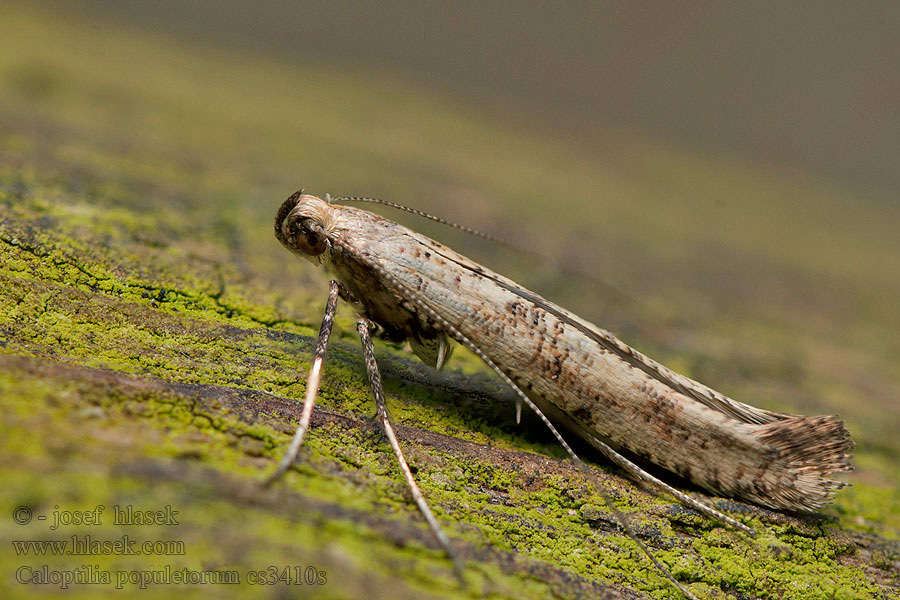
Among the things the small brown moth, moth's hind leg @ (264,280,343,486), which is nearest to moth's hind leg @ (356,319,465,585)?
the small brown moth

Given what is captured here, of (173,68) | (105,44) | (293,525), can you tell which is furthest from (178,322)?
(105,44)

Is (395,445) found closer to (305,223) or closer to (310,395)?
(310,395)

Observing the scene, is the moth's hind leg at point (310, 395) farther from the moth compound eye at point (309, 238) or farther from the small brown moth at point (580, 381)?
the moth compound eye at point (309, 238)

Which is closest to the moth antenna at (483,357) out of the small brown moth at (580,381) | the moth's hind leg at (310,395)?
the small brown moth at (580,381)

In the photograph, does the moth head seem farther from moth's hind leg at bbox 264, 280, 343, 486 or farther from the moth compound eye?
moth's hind leg at bbox 264, 280, 343, 486

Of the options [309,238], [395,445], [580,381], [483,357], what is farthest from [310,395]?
[580,381]
